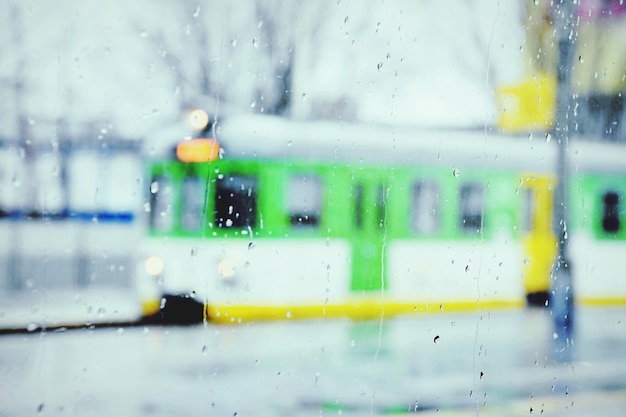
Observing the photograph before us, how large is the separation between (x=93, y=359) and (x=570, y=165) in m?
4.46

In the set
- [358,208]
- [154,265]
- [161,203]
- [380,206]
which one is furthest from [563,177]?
[154,265]

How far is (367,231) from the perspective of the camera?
7625 millimetres

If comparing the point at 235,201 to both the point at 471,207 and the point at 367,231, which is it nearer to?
the point at 367,231

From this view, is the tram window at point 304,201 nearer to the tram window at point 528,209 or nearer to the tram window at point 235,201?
the tram window at point 235,201

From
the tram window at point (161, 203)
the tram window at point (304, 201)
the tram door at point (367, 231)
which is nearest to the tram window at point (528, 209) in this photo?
the tram door at point (367, 231)

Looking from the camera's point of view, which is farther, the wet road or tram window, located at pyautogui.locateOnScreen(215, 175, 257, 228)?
tram window, located at pyautogui.locateOnScreen(215, 175, 257, 228)

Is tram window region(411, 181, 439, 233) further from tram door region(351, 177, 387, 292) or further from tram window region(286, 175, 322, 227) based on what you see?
tram window region(286, 175, 322, 227)

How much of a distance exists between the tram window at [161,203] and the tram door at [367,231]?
1833mm

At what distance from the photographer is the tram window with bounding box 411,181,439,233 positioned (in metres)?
8.00

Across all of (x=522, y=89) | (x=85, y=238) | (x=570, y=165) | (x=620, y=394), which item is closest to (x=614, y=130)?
(x=570, y=165)

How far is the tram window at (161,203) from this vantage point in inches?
289

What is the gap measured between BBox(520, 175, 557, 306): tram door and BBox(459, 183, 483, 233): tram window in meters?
0.51

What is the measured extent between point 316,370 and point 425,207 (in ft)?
9.65

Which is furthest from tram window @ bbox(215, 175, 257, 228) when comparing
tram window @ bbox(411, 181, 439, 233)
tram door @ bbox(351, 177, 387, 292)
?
tram window @ bbox(411, 181, 439, 233)
